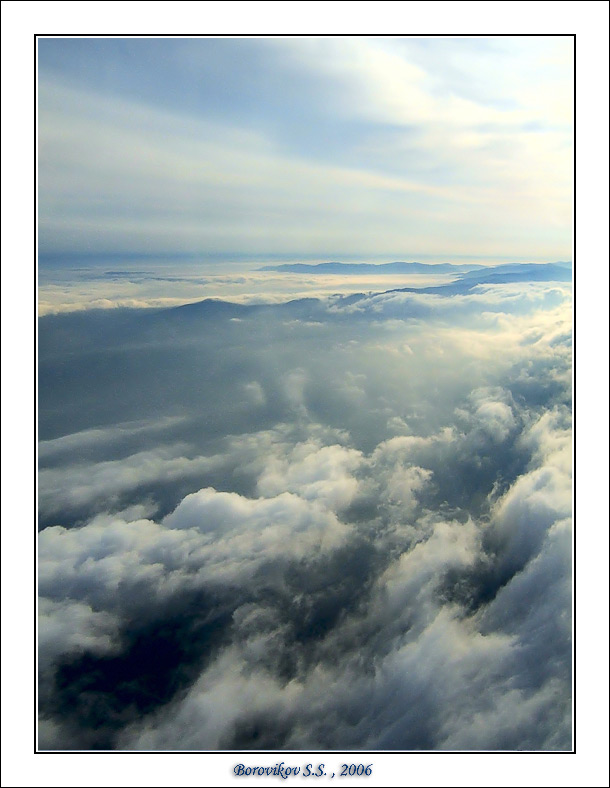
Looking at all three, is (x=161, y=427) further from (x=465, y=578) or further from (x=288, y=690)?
(x=465, y=578)

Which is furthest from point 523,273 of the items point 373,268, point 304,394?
point 304,394

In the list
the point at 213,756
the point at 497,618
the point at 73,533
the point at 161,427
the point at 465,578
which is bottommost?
the point at 213,756

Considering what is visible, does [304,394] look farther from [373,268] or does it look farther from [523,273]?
[523,273]

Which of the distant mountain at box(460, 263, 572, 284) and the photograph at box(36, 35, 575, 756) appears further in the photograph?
the distant mountain at box(460, 263, 572, 284)

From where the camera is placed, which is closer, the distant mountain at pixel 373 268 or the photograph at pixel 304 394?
the photograph at pixel 304 394

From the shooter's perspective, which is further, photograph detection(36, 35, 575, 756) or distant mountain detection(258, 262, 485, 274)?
distant mountain detection(258, 262, 485, 274)

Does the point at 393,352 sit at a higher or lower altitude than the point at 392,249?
lower

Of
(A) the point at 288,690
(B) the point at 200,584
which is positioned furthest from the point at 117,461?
(A) the point at 288,690

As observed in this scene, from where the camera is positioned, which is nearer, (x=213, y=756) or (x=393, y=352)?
(x=213, y=756)
